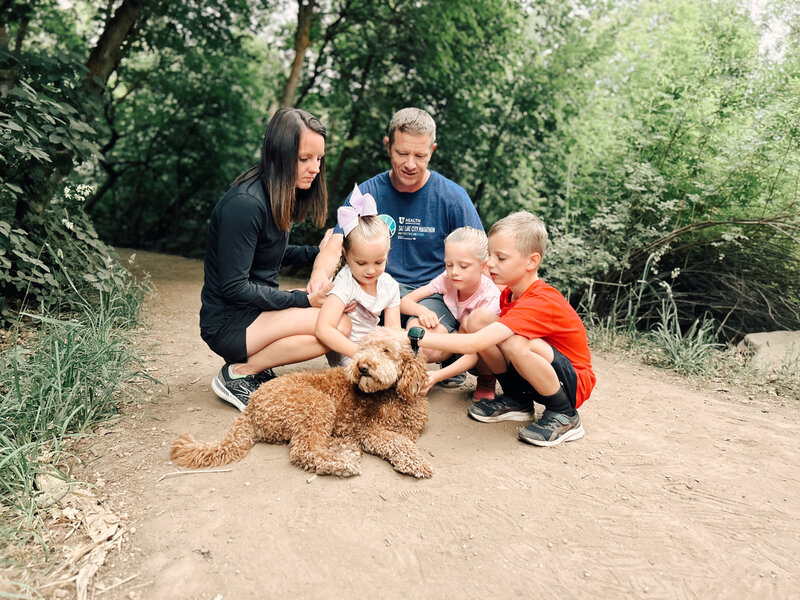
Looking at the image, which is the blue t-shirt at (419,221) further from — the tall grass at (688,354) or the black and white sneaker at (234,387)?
the tall grass at (688,354)

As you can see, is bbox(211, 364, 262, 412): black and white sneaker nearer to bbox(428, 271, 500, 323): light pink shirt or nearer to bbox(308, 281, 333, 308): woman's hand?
bbox(308, 281, 333, 308): woman's hand

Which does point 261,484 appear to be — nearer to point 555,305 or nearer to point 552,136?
point 555,305

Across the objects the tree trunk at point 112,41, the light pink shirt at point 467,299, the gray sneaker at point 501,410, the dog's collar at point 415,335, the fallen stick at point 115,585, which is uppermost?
the tree trunk at point 112,41

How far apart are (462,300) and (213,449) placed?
1.75 meters

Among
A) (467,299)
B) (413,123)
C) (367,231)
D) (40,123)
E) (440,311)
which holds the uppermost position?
(413,123)

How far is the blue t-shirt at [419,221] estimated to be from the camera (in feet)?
12.7

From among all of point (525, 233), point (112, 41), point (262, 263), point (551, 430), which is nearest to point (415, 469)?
point (551, 430)

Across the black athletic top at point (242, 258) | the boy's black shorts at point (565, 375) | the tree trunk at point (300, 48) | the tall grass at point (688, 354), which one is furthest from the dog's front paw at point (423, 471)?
the tree trunk at point (300, 48)

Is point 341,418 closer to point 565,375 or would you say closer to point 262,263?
point 262,263

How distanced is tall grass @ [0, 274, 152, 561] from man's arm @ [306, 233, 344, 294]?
1.17m

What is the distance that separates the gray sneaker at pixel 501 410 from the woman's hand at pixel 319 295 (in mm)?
1109

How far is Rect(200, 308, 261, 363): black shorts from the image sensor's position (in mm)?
3170

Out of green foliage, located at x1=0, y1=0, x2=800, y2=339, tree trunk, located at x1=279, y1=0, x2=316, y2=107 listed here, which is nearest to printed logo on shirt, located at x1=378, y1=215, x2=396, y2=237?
green foliage, located at x1=0, y1=0, x2=800, y2=339

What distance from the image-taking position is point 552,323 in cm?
297
